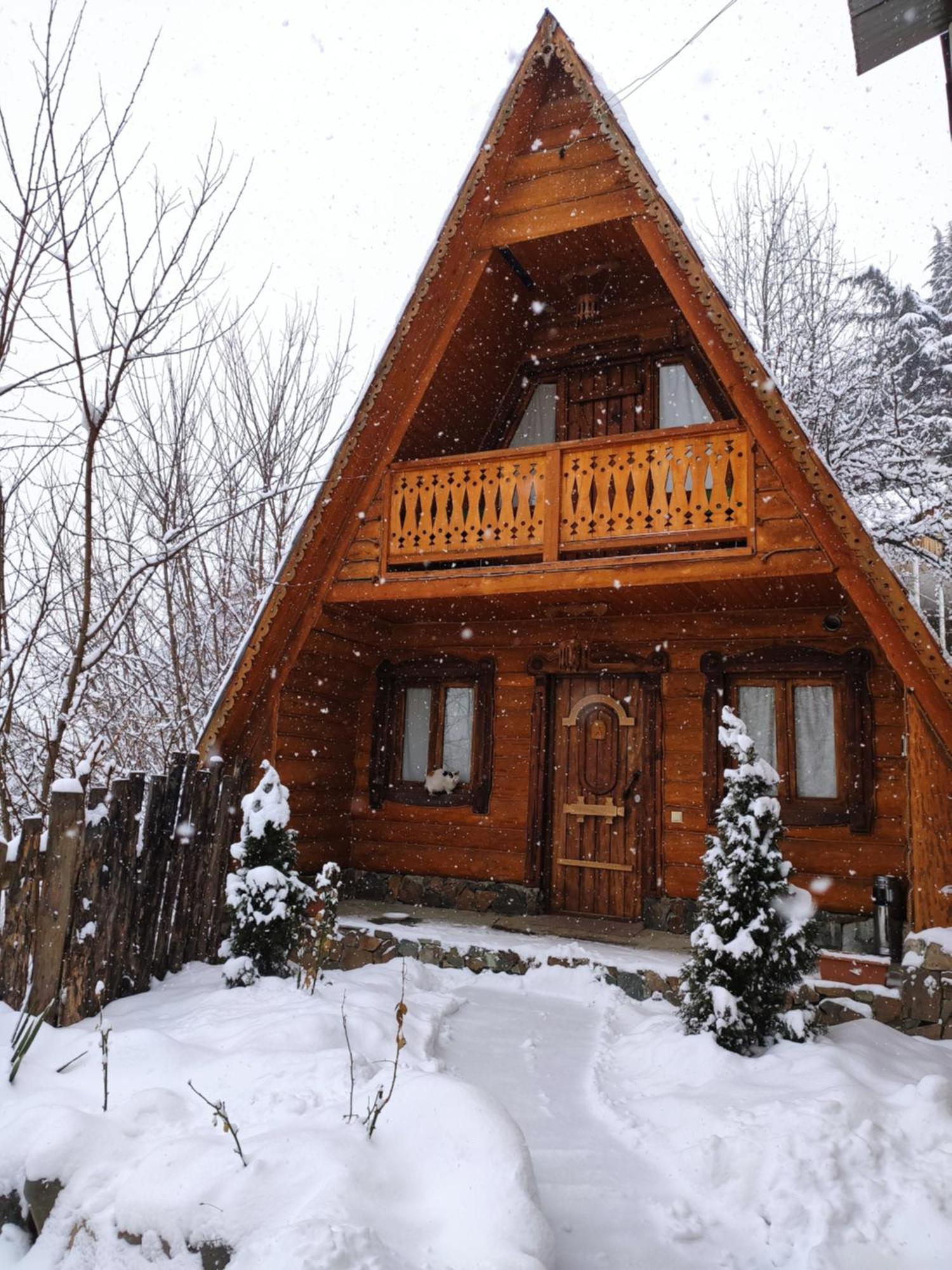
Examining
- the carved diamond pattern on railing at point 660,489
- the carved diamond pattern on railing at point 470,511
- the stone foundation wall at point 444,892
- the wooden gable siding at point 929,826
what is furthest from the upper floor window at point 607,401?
the stone foundation wall at point 444,892

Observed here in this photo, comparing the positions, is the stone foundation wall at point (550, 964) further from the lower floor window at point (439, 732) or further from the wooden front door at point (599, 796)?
the lower floor window at point (439, 732)

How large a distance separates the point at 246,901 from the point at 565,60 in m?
8.81

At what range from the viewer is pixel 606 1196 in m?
3.89

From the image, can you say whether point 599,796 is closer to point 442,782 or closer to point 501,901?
point 501,901

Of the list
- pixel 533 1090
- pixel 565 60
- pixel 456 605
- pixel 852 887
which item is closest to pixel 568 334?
pixel 565 60

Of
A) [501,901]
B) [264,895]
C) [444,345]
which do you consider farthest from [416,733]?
[444,345]

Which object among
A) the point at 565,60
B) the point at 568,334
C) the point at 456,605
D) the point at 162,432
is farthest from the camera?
the point at 162,432

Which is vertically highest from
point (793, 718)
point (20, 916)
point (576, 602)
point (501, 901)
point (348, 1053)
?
point (576, 602)

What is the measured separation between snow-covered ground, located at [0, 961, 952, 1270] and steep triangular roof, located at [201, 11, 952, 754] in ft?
11.0

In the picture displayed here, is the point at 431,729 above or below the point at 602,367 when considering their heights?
below

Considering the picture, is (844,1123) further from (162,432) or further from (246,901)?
(162,432)

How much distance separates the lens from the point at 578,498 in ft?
27.1

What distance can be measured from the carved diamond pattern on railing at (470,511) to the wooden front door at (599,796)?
223 centimetres

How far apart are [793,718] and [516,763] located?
10.3 feet
